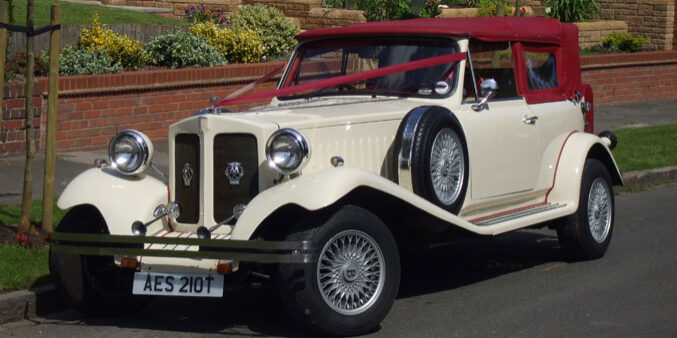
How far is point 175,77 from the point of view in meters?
13.9

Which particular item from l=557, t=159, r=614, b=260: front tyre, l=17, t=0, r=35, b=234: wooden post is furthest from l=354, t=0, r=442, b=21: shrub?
l=17, t=0, r=35, b=234: wooden post

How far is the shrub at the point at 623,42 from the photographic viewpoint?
21828 millimetres

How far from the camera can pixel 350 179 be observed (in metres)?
6.11

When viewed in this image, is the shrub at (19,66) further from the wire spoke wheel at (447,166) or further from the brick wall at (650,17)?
the brick wall at (650,17)

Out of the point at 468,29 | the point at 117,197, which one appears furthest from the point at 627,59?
the point at 117,197

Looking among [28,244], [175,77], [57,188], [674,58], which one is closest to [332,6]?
[674,58]

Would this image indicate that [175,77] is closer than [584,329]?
No

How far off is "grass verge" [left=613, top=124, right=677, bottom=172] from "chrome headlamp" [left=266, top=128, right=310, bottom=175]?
7.26m

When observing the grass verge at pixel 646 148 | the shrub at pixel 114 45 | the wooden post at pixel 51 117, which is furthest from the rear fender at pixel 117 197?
the shrub at pixel 114 45

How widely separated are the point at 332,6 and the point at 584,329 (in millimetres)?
18317

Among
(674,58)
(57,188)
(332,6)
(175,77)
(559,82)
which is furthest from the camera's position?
(332,6)

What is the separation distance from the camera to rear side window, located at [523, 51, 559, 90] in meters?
8.53

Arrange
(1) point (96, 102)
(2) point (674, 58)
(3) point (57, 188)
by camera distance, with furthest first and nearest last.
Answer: (2) point (674, 58)
(1) point (96, 102)
(3) point (57, 188)

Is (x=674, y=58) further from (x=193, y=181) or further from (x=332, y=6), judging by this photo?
(x=193, y=181)
